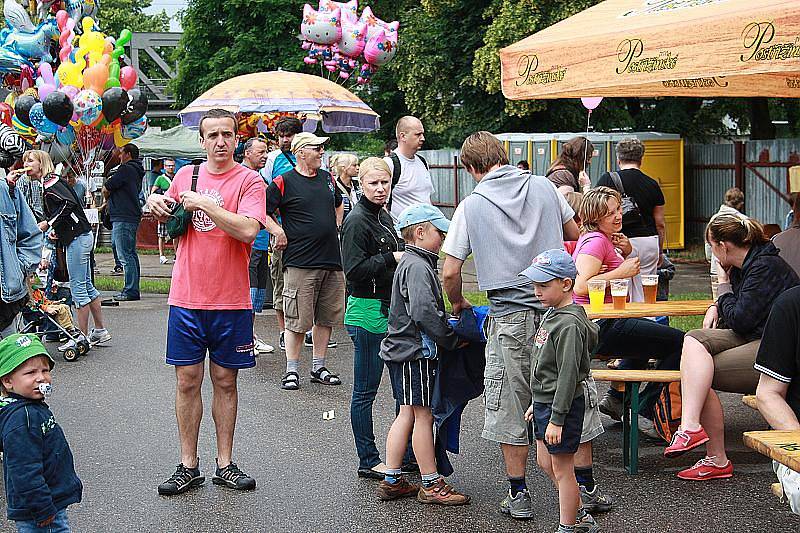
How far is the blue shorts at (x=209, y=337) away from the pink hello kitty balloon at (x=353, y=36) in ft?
45.8

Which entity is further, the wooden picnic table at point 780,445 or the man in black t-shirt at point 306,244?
the man in black t-shirt at point 306,244

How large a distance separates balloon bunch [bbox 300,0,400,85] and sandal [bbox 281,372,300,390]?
1145 centimetres

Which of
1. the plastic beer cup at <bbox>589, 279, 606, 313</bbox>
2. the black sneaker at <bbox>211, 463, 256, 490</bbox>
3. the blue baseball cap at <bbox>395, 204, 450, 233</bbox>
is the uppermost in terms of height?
the blue baseball cap at <bbox>395, 204, 450, 233</bbox>

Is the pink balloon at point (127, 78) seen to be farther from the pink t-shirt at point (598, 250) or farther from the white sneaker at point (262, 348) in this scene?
the pink t-shirt at point (598, 250)

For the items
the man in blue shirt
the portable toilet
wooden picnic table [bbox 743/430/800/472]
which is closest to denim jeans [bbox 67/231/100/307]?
the man in blue shirt

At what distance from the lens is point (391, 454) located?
5.92 m

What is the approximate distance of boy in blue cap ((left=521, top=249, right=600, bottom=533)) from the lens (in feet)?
16.3

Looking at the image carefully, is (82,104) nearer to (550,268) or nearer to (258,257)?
(258,257)

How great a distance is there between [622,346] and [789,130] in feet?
79.6

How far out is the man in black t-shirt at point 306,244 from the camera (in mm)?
8719

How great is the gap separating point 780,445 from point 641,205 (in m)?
5.50

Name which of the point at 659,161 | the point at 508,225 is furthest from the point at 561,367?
the point at 659,161

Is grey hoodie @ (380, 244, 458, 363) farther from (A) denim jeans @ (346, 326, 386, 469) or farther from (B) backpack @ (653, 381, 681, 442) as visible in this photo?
(B) backpack @ (653, 381, 681, 442)

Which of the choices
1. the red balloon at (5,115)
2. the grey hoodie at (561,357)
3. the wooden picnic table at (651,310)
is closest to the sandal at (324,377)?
the wooden picnic table at (651,310)
